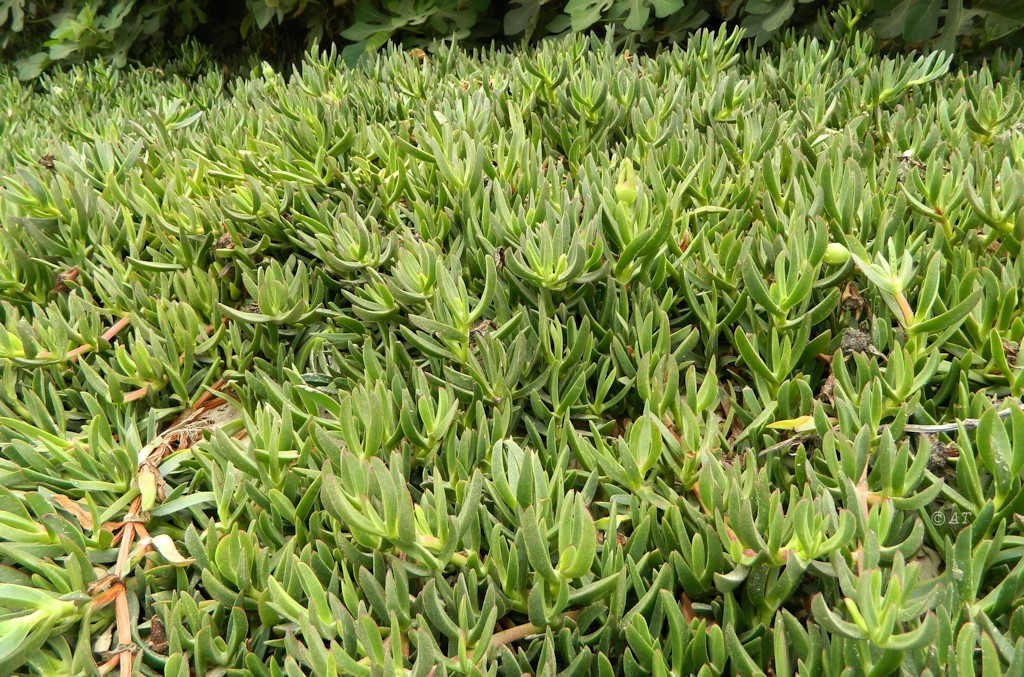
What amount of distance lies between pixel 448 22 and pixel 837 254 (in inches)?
139

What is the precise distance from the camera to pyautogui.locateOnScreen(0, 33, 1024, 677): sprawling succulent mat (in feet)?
3.15

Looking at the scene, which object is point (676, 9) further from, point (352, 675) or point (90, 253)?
point (352, 675)

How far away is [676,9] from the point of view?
3.41 metres

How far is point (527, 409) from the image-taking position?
1.37 meters

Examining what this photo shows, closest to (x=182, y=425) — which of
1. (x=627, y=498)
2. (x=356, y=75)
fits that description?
(x=627, y=498)

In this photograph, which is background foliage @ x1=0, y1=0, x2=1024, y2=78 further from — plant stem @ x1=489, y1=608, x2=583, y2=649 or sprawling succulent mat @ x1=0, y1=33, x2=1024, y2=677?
plant stem @ x1=489, y1=608, x2=583, y2=649

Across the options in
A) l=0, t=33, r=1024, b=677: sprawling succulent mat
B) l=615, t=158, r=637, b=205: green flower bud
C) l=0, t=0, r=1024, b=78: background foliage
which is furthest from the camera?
l=0, t=0, r=1024, b=78: background foliage

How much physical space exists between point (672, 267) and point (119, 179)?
1.52 m

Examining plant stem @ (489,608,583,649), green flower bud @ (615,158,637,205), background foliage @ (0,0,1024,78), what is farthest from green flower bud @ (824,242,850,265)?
background foliage @ (0,0,1024,78)

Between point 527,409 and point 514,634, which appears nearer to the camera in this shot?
point 514,634

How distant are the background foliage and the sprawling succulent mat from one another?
3.94 ft
